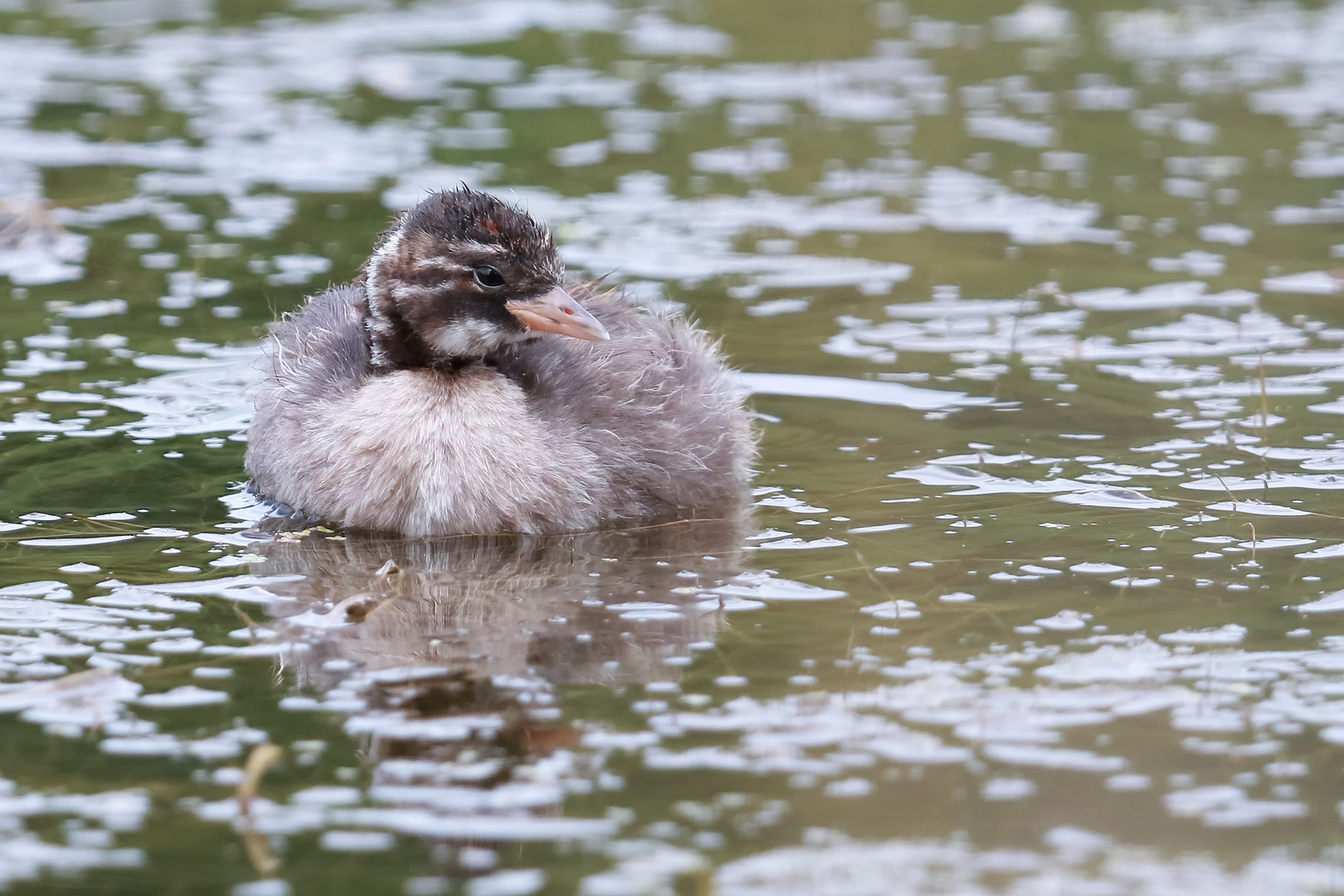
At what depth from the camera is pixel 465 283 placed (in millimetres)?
8148

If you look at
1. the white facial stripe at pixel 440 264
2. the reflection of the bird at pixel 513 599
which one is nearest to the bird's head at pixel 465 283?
the white facial stripe at pixel 440 264

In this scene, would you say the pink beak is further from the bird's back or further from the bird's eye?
the bird's back

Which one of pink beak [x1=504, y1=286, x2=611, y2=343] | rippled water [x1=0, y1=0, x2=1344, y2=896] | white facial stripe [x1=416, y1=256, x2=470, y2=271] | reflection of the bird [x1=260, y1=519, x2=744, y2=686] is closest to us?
rippled water [x1=0, y1=0, x2=1344, y2=896]

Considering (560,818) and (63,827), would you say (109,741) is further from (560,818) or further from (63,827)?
(560,818)

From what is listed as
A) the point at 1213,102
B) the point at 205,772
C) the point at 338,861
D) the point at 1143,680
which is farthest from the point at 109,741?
the point at 1213,102

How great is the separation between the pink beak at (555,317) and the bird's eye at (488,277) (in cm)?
10

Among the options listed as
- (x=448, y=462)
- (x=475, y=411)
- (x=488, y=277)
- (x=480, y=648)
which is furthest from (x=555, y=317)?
(x=480, y=648)

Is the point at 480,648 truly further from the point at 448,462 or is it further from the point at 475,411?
the point at 475,411

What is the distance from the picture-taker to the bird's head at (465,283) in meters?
8.15

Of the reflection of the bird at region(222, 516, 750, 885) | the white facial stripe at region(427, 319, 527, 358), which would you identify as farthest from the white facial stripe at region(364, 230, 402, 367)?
the reflection of the bird at region(222, 516, 750, 885)

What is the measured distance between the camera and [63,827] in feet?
18.0

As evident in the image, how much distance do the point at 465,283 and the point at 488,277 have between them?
109mm

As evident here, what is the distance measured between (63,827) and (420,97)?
11894 mm

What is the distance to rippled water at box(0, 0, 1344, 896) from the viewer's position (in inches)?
218
